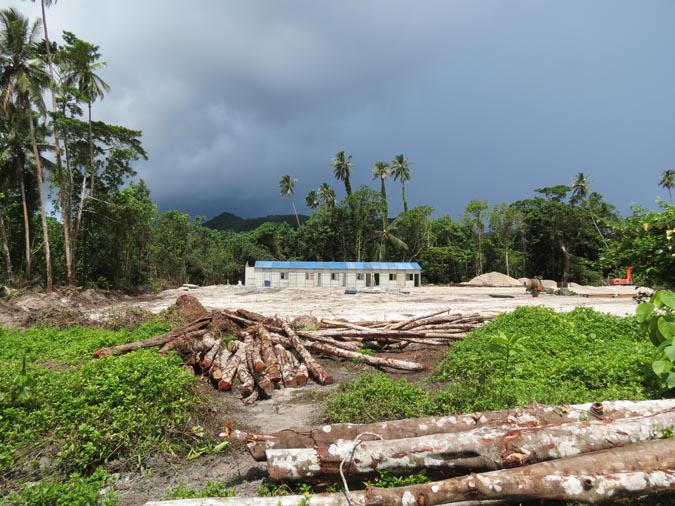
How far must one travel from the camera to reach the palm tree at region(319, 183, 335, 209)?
197 ft

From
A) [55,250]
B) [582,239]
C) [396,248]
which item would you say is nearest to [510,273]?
[582,239]

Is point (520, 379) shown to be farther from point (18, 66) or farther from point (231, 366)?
point (18, 66)

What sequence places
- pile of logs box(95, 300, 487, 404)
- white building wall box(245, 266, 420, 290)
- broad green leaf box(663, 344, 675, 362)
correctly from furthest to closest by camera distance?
white building wall box(245, 266, 420, 290)
pile of logs box(95, 300, 487, 404)
broad green leaf box(663, 344, 675, 362)

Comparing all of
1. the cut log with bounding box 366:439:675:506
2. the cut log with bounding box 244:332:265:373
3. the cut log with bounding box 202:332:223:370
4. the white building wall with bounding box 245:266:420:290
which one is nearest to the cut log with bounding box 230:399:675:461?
the cut log with bounding box 366:439:675:506

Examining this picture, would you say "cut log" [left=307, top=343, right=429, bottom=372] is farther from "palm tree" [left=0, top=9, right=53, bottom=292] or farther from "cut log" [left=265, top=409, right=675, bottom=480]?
"palm tree" [left=0, top=9, right=53, bottom=292]

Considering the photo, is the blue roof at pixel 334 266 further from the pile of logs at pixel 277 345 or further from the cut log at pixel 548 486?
the cut log at pixel 548 486

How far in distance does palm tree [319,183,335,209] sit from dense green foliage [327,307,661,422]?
52163 mm

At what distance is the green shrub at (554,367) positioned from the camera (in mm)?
5410

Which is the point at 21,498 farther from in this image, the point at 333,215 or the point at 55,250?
the point at 333,215

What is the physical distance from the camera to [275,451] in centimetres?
364

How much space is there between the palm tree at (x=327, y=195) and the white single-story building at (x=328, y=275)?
20.1m

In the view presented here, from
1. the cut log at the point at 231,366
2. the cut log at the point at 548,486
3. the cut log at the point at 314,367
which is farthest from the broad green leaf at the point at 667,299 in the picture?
the cut log at the point at 231,366

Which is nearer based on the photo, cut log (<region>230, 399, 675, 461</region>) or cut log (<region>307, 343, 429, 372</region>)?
cut log (<region>230, 399, 675, 461</region>)

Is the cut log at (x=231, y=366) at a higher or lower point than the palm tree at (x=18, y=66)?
lower
